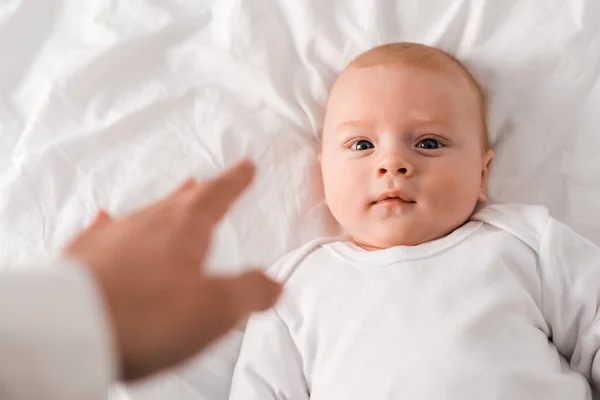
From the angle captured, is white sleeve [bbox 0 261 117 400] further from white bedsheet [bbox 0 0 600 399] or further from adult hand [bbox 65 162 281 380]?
white bedsheet [bbox 0 0 600 399]

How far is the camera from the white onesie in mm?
956

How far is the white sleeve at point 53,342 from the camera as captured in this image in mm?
522

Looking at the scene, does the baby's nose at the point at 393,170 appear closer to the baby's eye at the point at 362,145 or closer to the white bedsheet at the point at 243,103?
the baby's eye at the point at 362,145

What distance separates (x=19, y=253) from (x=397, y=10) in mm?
777

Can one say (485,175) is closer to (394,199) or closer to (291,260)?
(394,199)

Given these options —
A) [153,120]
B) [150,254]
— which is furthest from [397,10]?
[150,254]

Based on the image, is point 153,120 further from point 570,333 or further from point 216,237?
point 570,333

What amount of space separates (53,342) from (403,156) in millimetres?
674

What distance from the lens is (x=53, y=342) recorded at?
526 millimetres

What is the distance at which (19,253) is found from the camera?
1179 mm

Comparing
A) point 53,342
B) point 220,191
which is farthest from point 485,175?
point 53,342

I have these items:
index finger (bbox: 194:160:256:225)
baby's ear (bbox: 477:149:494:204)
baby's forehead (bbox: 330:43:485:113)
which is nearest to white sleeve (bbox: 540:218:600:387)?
baby's ear (bbox: 477:149:494:204)

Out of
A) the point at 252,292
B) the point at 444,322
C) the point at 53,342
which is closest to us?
the point at 53,342

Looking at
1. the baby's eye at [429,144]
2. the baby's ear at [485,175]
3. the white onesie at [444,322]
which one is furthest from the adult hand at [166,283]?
the baby's ear at [485,175]
